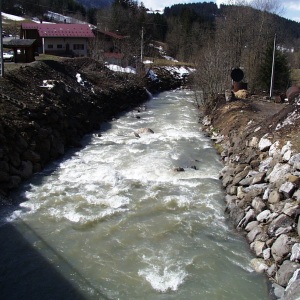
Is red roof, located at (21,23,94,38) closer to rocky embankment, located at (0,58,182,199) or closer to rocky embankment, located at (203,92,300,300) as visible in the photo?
rocky embankment, located at (0,58,182,199)

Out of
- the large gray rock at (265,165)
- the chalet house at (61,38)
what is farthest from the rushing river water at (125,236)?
the chalet house at (61,38)

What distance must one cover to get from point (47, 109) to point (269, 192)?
13.1 meters

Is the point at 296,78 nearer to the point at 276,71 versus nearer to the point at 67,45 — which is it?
the point at 276,71

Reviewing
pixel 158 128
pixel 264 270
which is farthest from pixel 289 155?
pixel 158 128

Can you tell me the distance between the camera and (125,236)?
11492mm

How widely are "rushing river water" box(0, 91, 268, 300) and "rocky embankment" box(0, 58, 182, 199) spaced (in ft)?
2.87

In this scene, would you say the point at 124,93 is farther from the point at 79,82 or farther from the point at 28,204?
the point at 28,204

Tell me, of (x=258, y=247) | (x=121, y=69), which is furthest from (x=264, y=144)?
(x=121, y=69)

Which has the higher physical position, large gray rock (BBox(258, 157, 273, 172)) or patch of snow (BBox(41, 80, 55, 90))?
patch of snow (BBox(41, 80, 55, 90))

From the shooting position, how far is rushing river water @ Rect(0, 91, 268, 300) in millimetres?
9328

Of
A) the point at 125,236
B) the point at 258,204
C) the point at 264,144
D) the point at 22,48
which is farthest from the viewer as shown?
the point at 22,48

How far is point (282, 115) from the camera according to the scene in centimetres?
1747

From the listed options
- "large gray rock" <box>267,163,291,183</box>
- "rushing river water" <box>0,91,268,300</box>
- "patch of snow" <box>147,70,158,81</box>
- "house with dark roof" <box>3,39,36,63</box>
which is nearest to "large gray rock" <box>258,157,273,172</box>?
"large gray rock" <box>267,163,291,183</box>

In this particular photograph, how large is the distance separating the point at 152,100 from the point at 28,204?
1108 inches
